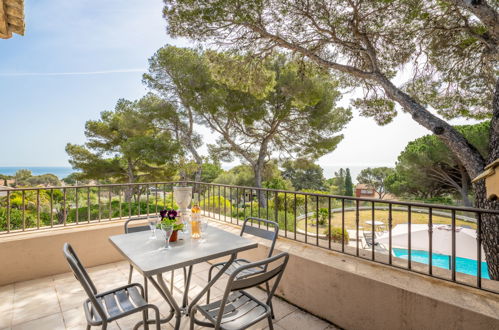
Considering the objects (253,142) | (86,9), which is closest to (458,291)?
(86,9)

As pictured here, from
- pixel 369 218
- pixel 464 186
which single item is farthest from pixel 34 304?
pixel 464 186

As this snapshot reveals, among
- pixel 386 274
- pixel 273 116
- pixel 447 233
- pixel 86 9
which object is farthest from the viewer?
pixel 273 116

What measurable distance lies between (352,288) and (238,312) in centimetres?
94

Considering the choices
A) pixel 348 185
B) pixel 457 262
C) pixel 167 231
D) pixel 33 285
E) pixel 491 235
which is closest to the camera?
pixel 167 231

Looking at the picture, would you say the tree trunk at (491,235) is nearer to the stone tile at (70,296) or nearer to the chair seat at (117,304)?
the chair seat at (117,304)

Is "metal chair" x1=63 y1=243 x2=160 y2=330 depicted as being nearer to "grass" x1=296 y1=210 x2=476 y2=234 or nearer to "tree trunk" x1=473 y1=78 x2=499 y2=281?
"tree trunk" x1=473 y1=78 x2=499 y2=281

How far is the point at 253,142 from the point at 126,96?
5.90m

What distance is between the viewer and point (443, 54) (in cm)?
436

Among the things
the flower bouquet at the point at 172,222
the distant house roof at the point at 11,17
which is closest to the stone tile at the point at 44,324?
the flower bouquet at the point at 172,222

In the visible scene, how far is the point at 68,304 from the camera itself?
231cm

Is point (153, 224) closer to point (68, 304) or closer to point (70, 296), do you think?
point (68, 304)

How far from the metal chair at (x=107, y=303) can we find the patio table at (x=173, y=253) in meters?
0.13

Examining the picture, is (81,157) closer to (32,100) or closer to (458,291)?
(458,291)

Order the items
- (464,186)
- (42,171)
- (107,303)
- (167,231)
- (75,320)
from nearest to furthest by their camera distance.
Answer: (107,303)
(167,231)
(75,320)
(464,186)
(42,171)
